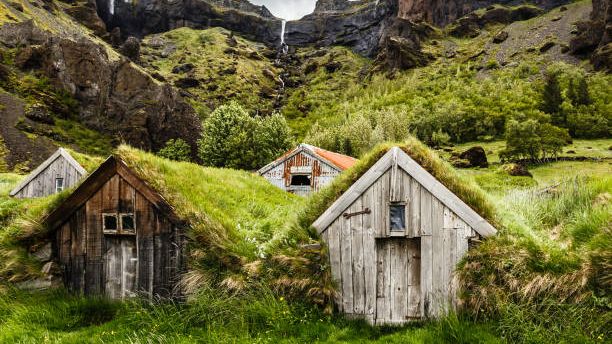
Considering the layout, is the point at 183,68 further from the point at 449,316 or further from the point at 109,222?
the point at 449,316

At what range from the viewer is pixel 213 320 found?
7566 mm

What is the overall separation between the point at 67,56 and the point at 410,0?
548 feet

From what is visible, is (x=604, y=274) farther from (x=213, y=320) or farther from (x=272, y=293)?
(x=213, y=320)

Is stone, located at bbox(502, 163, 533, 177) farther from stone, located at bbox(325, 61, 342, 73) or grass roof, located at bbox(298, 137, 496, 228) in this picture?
stone, located at bbox(325, 61, 342, 73)

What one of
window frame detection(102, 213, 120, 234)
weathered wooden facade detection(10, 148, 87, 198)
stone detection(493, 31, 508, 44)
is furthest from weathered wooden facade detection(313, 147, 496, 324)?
stone detection(493, 31, 508, 44)

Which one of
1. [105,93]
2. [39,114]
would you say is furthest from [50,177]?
[105,93]

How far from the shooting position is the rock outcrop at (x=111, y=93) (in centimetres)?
7538

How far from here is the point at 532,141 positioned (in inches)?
1913

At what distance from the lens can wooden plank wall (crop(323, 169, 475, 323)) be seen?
7629mm

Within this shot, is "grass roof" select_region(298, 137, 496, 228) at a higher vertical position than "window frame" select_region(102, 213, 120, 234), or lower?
higher

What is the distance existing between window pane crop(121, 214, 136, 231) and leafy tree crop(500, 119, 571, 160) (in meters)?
51.7

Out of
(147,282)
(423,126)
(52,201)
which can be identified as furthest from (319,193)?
(423,126)

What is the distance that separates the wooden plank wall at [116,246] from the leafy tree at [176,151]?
193ft

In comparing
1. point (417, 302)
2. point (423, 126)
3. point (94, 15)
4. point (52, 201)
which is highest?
point (94, 15)
